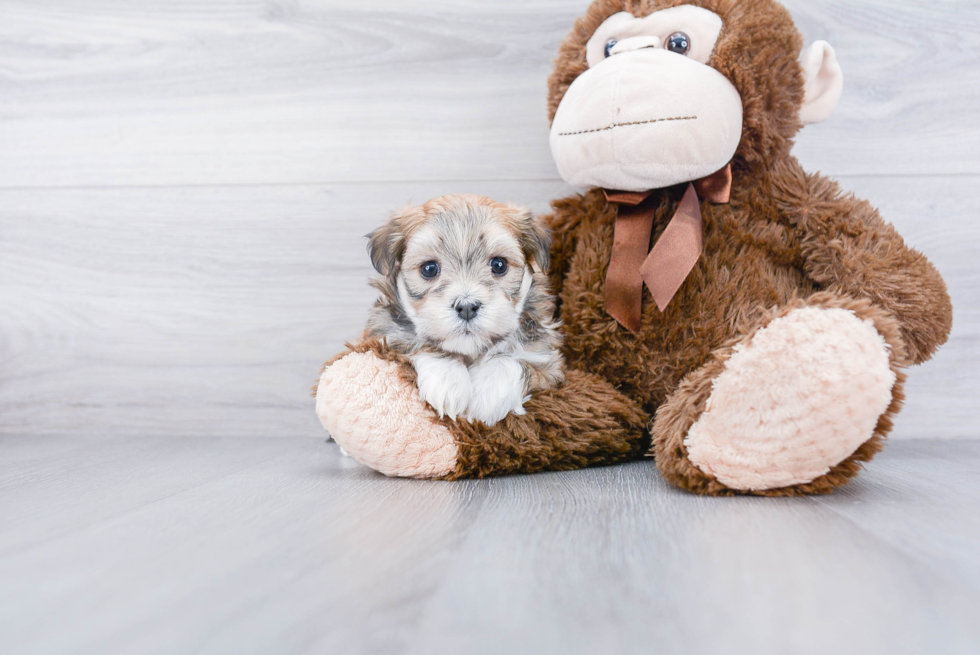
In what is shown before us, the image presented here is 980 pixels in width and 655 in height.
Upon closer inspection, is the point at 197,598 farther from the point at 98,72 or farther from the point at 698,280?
the point at 98,72

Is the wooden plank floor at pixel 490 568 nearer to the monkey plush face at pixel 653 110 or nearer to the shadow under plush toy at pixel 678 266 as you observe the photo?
the shadow under plush toy at pixel 678 266

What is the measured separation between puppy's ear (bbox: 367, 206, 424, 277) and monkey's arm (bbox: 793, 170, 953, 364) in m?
0.69

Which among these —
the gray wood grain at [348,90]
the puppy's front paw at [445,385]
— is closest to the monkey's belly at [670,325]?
the puppy's front paw at [445,385]

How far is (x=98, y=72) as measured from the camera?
166cm

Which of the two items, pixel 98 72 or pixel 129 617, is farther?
pixel 98 72

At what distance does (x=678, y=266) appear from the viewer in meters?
1.13

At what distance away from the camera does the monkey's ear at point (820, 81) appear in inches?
45.9

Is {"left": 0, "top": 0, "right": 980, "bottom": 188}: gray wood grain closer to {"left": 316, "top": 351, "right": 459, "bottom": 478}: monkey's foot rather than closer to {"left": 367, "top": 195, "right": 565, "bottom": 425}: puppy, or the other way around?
{"left": 367, "top": 195, "right": 565, "bottom": 425}: puppy

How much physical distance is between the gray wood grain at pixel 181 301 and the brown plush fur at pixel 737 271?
1.59 feet

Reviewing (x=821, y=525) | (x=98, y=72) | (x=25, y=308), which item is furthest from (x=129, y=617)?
(x=98, y=72)

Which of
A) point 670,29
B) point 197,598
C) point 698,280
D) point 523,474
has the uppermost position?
point 670,29

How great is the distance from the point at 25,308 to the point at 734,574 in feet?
5.87

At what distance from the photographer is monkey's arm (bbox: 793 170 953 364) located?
1076 mm

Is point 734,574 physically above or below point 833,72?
below
